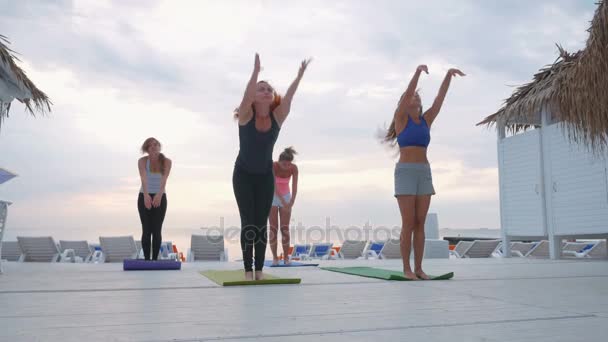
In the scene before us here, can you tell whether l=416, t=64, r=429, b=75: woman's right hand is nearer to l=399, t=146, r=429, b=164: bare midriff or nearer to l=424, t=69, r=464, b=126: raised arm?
l=424, t=69, r=464, b=126: raised arm

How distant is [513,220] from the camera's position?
1069 cm

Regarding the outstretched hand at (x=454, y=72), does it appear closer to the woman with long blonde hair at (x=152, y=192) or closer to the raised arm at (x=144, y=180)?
the woman with long blonde hair at (x=152, y=192)

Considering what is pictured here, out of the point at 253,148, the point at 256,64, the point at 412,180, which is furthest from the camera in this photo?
the point at 412,180

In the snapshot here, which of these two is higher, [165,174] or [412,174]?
[165,174]

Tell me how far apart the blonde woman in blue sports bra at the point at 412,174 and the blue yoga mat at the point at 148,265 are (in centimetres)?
311

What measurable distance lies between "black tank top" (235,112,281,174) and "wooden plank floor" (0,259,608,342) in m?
1.02

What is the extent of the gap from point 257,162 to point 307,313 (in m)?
2.07

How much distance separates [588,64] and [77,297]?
5.11 metres

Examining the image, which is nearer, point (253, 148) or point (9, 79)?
point (253, 148)

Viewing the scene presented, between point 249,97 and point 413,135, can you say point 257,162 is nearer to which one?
point 249,97

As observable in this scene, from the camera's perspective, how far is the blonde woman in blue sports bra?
4.52 m

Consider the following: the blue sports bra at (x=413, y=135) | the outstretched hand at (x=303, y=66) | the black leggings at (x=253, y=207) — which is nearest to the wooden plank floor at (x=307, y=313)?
the black leggings at (x=253, y=207)

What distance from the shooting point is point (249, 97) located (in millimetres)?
4125

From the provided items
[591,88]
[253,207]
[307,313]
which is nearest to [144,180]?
[253,207]
